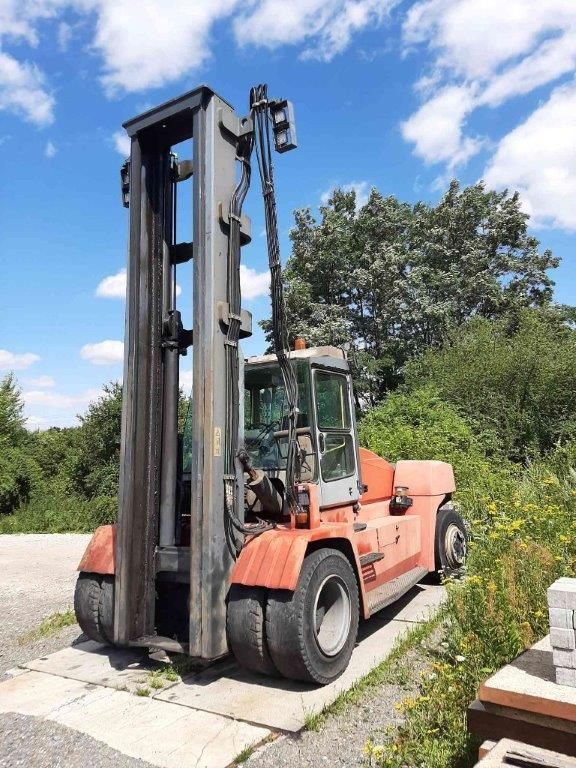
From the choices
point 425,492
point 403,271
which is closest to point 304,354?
point 425,492

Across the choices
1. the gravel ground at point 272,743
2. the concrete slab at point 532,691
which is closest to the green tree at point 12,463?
the gravel ground at point 272,743

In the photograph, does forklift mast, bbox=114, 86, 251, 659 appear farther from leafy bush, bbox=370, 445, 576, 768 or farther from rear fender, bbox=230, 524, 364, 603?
leafy bush, bbox=370, 445, 576, 768

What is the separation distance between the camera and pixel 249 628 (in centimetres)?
404

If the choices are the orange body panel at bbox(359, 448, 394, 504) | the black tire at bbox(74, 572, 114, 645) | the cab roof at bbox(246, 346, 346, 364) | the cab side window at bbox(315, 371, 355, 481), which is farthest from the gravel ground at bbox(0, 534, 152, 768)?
the orange body panel at bbox(359, 448, 394, 504)

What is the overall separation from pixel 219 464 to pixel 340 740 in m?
1.92

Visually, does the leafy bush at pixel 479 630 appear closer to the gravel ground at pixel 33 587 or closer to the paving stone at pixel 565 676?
the paving stone at pixel 565 676

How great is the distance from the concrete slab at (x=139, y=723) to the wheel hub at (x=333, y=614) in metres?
0.99

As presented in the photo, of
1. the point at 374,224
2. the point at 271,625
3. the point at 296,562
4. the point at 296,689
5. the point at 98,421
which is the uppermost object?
the point at 374,224

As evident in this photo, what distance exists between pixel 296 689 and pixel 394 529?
7.22ft

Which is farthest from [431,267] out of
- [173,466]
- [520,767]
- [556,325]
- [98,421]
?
[520,767]

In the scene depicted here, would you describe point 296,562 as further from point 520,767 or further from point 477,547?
point 477,547

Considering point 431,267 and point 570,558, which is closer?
point 570,558

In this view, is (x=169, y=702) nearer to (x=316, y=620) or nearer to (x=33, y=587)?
(x=316, y=620)

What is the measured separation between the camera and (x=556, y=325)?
22.2m
